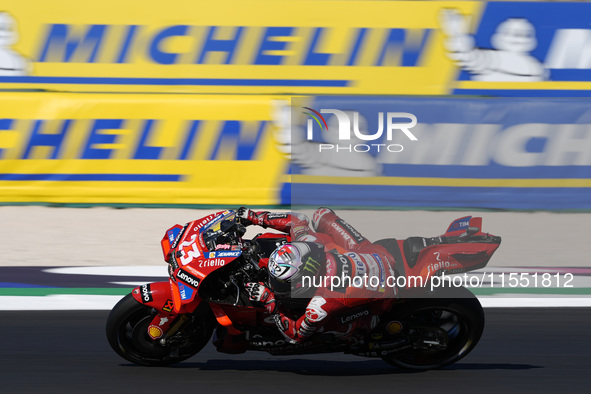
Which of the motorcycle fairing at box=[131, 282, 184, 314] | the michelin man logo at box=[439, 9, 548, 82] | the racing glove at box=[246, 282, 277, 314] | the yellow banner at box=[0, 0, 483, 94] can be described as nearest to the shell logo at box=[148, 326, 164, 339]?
the motorcycle fairing at box=[131, 282, 184, 314]

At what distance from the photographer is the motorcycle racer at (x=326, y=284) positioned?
4691mm

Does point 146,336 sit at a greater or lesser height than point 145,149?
lesser

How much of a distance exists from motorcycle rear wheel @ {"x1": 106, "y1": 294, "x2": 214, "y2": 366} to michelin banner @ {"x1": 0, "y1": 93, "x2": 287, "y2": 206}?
16.8ft

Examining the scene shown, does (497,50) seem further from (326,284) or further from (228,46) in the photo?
(326,284)

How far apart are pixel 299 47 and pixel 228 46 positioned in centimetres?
93

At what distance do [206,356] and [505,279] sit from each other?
355cm

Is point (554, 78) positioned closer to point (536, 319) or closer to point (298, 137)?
point (298, 137)

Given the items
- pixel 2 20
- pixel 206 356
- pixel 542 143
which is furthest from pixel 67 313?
pixel 542 143

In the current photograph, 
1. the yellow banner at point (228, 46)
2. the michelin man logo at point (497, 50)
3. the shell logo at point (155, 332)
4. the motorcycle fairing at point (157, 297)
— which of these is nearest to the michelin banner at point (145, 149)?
the yellow banner at point (228, 46)

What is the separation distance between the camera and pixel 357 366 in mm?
5539

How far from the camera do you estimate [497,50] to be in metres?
11.0

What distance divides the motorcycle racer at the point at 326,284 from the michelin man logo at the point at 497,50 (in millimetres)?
6383

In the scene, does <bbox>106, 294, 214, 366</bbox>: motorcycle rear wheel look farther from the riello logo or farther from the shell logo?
the riello logo

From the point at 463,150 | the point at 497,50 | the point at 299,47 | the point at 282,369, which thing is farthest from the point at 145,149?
the point at 282,369
